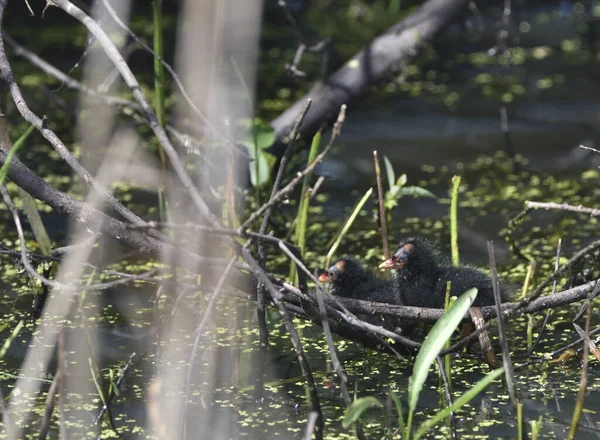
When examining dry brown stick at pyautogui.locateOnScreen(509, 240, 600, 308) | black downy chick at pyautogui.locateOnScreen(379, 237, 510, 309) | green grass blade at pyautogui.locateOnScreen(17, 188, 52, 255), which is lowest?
dry brown stick at pyautogui.locateOnScreen(509, 240, 600, 308)

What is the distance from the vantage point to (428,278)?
3.45 metres

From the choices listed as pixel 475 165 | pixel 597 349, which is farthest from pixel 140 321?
pixel 475 165

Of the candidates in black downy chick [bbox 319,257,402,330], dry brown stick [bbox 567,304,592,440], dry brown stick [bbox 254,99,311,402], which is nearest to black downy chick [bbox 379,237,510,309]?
black downy chick [bbox 319,257,402,330]

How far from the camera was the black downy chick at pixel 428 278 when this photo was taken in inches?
132

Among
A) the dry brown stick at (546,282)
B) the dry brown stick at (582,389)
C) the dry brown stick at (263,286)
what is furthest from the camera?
the dry brown stick at (263,286)

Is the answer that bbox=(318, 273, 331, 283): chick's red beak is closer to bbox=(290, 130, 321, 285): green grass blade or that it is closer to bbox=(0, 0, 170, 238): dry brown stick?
bbox=(290, 130, 321, 285): green grass blade

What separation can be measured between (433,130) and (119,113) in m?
1.99

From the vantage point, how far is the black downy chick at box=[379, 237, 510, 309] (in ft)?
11.0

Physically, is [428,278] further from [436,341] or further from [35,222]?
[35,222]

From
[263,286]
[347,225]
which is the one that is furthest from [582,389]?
[347,225]

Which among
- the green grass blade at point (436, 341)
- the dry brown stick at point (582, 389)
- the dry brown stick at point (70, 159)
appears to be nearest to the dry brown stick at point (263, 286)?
the dry brown stick at point (70, 159)

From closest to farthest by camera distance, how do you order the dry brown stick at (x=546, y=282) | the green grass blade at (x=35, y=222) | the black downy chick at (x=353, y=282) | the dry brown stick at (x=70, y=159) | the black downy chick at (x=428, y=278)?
the dry brown stick at (x=546, y=282) → the dry brown stick at (x=70, y=159) → the black downy chick at (x=428, y=278) → the black downy chick at (x=353, y=282) → the green grass blade at (x=35, y=222)

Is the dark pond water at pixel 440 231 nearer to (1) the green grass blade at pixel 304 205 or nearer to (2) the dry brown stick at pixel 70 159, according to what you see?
(1) the green grass blade at pixel 304 205

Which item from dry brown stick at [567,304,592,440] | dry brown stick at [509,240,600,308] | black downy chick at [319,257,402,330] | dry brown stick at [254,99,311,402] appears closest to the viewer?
dry brown stick at [567,304,592,440]
